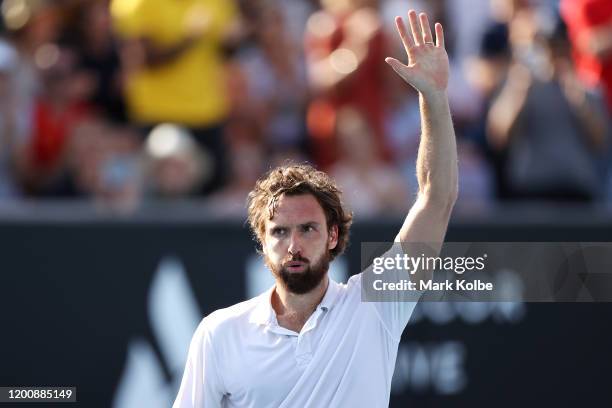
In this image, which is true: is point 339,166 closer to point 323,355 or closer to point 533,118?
point 533,118

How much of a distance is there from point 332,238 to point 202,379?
0.72 metres

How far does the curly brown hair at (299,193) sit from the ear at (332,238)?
2 cm

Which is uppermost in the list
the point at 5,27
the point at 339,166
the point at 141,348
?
the point at 5,27

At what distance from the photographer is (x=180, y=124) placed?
8.77 meters

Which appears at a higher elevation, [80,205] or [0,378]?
[80,205]

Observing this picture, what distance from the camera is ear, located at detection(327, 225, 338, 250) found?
14.9 ft

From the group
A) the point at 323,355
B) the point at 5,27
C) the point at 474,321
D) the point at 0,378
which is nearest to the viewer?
the point at 323,355

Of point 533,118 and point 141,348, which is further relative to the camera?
point 533,118

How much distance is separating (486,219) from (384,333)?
12.4 feet

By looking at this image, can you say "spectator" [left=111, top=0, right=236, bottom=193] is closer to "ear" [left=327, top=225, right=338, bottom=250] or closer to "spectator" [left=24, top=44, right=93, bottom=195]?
"spectator" [left=24, top=44, right=93, bottom=195]

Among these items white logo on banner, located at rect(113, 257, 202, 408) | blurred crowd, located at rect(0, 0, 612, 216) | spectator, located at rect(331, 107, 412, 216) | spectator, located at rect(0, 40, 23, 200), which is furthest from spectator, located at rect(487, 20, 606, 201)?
spectator, located at rect(0, 40, 23, 200)

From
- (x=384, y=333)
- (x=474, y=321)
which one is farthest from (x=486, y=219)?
(x=384, y=333)

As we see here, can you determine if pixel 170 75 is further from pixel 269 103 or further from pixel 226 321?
pixel 226 321

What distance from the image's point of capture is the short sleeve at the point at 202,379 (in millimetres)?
4363
